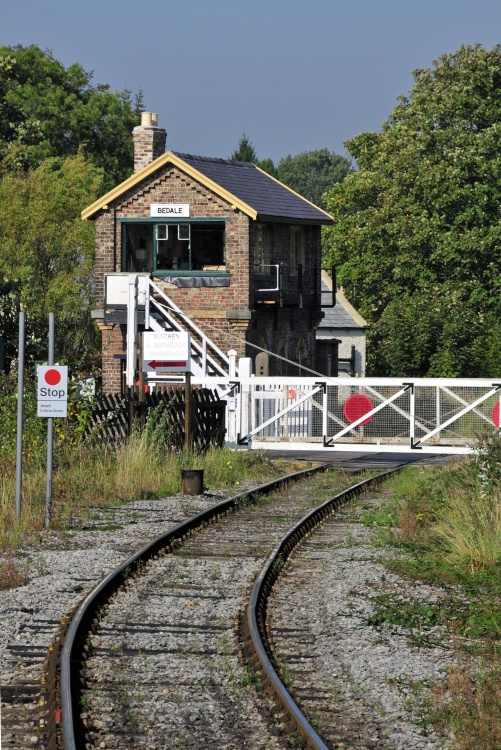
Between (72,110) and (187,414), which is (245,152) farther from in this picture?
(187,414)

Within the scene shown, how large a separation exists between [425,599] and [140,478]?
9.42 m

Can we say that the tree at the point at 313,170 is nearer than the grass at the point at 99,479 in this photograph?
No

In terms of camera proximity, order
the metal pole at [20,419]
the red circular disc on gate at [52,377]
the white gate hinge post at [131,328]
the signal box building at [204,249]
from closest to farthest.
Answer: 1. the metal pole at [20,419]
2. the red circular disc on gate at [52,377]
3. the white gate hinge post at [131,328]
4. the signal box building at [204,249]

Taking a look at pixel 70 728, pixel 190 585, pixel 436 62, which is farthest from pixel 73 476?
pixel 436 62

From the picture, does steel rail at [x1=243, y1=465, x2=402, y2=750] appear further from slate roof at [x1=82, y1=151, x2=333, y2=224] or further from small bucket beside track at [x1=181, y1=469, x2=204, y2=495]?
slate roof at [x1=82, y1=151, x2=333, y2=224]

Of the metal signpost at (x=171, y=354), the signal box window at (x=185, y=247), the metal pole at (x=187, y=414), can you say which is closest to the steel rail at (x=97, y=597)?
the metal pole at (x=187, y=414)

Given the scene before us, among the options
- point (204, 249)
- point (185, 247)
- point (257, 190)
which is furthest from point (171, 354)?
point (257, 190)

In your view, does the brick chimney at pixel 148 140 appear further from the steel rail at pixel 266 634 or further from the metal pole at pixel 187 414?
the steel rail at pixel 266 634

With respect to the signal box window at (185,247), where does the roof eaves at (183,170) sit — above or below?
above

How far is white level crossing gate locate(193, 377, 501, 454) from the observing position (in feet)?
82.9

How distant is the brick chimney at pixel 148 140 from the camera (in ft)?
129

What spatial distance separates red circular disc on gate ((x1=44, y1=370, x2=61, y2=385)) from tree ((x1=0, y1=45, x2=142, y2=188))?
5450cm

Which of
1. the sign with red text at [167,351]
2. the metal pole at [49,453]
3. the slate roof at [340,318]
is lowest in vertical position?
the metal pole at [49,453]

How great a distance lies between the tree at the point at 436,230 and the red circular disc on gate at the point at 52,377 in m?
31.6
